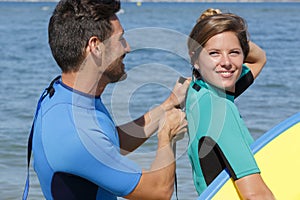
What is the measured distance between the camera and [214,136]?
2.33 m

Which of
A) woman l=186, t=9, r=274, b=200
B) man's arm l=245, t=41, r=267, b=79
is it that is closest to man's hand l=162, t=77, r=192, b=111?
woman l=186, t=9, r=274, b=200

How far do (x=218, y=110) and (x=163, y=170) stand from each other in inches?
11.6

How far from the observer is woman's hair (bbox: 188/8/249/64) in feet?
8.16

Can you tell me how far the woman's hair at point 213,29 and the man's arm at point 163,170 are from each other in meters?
0.26

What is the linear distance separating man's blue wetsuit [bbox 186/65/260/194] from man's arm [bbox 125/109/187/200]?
50mm

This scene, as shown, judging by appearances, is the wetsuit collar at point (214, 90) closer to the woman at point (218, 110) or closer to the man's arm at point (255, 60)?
the woman at point (218, 110)

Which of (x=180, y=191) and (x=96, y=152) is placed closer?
(x=96, y=152)

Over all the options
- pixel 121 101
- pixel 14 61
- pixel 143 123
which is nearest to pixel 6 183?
pixel 121 101

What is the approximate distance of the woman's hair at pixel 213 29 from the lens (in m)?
2.49

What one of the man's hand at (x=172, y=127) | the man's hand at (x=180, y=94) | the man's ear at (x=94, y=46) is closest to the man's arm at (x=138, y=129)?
the man's hand at (x=180, y=94)

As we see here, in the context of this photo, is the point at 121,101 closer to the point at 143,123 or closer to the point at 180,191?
the point at 143,123

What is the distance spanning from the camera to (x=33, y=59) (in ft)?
49.6

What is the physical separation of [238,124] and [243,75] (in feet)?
1.95

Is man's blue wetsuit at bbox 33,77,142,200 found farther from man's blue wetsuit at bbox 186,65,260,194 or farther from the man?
man's blue wetsuit at bbox 186,65,260,194
